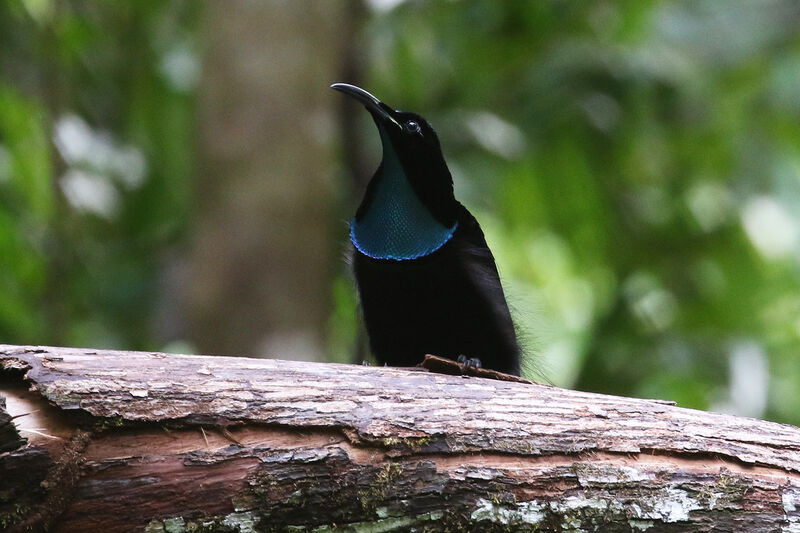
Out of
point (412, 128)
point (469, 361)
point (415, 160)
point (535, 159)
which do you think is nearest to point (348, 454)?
point (469, 361)

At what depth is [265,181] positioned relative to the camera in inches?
217

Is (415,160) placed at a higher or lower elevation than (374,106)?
lower

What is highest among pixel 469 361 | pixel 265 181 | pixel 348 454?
pixel 265 181

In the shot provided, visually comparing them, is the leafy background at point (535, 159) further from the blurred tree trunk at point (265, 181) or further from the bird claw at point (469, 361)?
the bird claw at point (469, 361)

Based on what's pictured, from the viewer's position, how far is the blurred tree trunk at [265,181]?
209 inches

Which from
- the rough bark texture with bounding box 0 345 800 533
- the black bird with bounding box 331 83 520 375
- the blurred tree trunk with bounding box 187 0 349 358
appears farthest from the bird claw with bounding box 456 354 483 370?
the blurred tree trunk with bounding box 187 0 349 358

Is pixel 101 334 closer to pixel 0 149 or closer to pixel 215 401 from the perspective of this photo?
pixel 0 149

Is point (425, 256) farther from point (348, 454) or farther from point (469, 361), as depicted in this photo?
point (348, 454)

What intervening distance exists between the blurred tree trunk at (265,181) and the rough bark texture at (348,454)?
2.70 meters

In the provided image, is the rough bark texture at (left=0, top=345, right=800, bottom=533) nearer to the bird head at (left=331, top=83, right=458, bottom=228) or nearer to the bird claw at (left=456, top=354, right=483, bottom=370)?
the bird claw at (left=456, top=354, right=483, bottom=370)

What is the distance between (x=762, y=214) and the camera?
7445 millimetres

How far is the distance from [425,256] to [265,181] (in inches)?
82.7

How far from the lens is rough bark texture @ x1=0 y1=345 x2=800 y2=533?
216 cm

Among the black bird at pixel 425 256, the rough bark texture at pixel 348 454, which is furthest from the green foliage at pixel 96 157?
the rough bark texture at pixel 348 454
